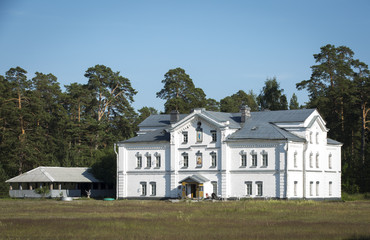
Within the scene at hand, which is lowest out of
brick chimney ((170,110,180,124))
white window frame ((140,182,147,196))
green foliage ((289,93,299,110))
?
white window frame ((140,182,147,196))

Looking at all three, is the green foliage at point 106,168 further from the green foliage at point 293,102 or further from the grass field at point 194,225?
the green foliage at point 293,102

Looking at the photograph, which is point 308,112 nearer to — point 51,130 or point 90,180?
point 90,180

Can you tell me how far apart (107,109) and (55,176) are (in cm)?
2748

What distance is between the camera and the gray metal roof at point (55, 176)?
75562mm

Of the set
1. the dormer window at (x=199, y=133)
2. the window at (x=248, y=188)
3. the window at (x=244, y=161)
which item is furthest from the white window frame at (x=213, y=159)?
the window at (x=248, y=188)

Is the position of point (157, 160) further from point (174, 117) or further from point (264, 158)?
point (264, 158)

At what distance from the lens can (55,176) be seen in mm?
76250

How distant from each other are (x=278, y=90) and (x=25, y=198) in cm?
4331

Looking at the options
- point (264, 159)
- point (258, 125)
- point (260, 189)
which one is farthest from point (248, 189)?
point (258, 125)

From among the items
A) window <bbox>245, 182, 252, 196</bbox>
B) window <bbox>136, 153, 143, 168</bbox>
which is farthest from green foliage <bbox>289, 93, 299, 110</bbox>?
window <bbox>245, 182, 252, 196</bbox>

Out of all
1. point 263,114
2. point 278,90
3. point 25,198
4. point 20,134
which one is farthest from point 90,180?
point 278,90

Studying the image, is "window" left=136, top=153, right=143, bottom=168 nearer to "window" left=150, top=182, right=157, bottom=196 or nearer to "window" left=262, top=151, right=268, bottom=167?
"window" left=150, top=182, right=157, bottom=196

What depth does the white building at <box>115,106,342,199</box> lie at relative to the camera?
66438 mm

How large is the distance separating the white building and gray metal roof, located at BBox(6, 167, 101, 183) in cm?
596
